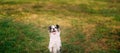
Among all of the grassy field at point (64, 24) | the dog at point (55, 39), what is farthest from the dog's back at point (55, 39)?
the grassy field at point (64, 24)

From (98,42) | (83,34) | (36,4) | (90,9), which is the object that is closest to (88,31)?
(83,34)

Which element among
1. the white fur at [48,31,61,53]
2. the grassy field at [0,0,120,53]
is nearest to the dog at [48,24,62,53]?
the white fur at [48,31,61,53]

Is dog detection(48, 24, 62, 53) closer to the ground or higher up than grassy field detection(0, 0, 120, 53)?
higher up

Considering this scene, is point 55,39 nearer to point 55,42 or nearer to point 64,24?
point 55,42

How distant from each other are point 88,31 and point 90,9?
687 centimetres

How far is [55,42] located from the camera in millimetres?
11922

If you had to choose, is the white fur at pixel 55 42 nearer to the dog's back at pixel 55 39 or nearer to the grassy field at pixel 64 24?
the dog's back at pixel 55 39

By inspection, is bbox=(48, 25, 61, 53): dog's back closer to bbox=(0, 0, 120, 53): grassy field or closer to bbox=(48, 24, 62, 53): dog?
bbox=(48, 24, 62, 53): dog

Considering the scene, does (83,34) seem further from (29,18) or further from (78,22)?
(29,18)

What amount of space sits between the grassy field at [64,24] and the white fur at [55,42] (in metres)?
1.60

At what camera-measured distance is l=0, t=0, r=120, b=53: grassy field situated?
14.4m

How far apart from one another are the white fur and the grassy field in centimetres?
160

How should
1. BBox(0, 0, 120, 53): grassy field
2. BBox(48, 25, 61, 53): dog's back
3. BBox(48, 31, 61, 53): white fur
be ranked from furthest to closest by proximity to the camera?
BBox(0, 0, 120, 53): grassy field < BBox(48, 31, 61, 53): white fur < BBox(48, 25, 61, 53): dog's back

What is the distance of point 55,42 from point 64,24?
6.67 meters
